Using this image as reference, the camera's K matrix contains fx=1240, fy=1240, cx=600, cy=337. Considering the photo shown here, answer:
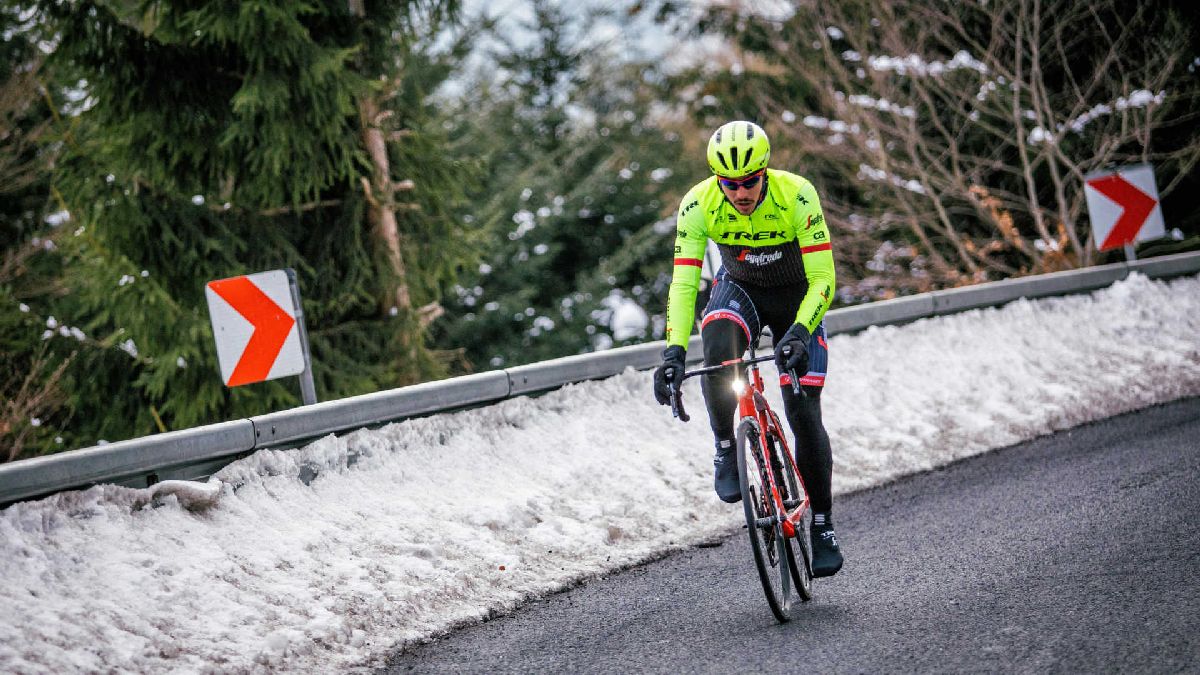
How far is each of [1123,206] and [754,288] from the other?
338 inches

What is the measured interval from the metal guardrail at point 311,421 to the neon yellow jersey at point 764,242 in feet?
7.01

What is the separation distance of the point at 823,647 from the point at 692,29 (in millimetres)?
20434

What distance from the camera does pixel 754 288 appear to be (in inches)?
226

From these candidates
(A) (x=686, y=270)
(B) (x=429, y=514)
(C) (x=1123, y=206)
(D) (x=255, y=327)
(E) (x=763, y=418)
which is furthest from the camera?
(C) (x=1123, y=206)

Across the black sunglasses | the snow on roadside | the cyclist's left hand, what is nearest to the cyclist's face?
the black sunglasses

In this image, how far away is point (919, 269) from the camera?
65.7ft

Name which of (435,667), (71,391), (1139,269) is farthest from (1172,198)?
(435,667)

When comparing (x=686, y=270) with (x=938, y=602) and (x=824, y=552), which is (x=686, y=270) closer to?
(x=824, y=552)

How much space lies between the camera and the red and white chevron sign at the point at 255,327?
7125mm

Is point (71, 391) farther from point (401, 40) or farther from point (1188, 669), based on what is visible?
point (1188, 669)

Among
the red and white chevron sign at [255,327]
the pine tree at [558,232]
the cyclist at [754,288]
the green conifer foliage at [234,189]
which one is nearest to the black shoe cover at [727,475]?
the cyclist at [754,288]

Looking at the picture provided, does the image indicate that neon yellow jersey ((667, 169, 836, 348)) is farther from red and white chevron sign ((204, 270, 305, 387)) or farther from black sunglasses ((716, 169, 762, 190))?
red and white chevron sign ((204, 270, 305, 387))

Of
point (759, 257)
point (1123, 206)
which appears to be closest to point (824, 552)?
point (759, 257)

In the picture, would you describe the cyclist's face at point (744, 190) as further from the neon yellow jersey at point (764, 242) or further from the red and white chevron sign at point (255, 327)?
the red and white chevron sign at point (255, 327)
